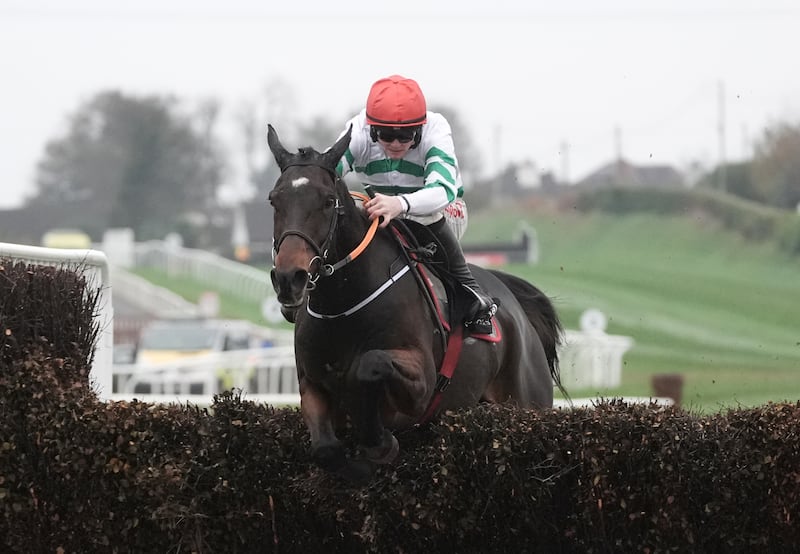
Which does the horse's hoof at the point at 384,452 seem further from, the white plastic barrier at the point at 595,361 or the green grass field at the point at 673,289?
the green grass field at the point at 673,289

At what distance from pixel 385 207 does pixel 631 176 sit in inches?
2244

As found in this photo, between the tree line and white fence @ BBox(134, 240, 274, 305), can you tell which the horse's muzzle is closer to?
white fence @ BBox(134, 240, 274, 305)

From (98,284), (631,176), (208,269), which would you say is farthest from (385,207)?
(631,176)

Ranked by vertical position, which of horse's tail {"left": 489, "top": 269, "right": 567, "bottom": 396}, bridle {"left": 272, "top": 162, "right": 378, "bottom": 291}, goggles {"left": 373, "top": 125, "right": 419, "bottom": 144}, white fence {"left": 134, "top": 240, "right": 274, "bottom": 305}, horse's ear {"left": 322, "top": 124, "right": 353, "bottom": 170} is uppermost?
white fence {"left": 134, "top": 240, "right": 274, "bottom": 305}

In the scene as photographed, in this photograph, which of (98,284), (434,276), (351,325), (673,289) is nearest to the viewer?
(351,325)

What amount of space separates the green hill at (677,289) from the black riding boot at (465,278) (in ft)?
56.7

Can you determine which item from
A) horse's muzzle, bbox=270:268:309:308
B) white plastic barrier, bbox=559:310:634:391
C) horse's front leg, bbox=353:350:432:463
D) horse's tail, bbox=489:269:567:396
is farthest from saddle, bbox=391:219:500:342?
white plastic barrier, bbox=559:310:634:391

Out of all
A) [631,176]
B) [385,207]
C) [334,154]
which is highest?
[631,176]

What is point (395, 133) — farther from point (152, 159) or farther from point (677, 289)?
point (152, 159)

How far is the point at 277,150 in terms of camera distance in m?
4.98

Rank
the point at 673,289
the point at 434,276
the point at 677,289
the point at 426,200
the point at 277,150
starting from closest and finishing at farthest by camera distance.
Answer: the point at 277,150, the point at 426,200, the point at 434,276, the point at 677,289, the point at 673,289

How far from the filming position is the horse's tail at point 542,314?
7.38 metres

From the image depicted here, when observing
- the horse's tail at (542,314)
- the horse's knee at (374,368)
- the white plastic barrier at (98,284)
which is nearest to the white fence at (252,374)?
the horse's tail at (542,314)

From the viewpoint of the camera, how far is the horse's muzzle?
174 inches
